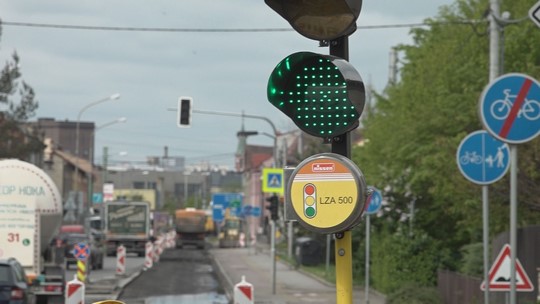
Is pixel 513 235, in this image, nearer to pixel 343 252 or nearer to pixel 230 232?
pixel 343 252

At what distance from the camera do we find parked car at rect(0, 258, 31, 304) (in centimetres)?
1967

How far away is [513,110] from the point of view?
935 centimetres

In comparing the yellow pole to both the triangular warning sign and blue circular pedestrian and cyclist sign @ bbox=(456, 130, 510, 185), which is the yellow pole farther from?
the triangular warning sign

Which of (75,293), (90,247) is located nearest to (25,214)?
(75,293)

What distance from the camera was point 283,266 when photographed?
55.2 metres

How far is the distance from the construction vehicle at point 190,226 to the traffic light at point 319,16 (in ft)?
266

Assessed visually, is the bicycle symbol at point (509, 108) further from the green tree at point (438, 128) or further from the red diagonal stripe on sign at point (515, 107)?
the green tree at point (438, 128)

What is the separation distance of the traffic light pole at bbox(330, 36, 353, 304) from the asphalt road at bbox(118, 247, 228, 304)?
2612cm

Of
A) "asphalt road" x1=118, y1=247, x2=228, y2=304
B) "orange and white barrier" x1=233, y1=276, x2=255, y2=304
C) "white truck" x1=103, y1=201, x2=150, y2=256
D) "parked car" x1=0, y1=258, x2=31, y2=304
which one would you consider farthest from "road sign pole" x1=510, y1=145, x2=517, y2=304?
"white truck" x1=103, y1=201, x2=150, y2=256

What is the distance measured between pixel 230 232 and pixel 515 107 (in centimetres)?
8670

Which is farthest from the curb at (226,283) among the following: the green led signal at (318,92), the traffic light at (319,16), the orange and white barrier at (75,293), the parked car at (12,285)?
the traffic light at (319,16)

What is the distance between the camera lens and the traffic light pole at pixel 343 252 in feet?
19.7

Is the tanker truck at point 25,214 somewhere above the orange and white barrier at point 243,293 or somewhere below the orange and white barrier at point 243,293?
above

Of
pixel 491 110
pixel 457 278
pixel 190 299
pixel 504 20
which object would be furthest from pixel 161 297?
pixel 491 110
